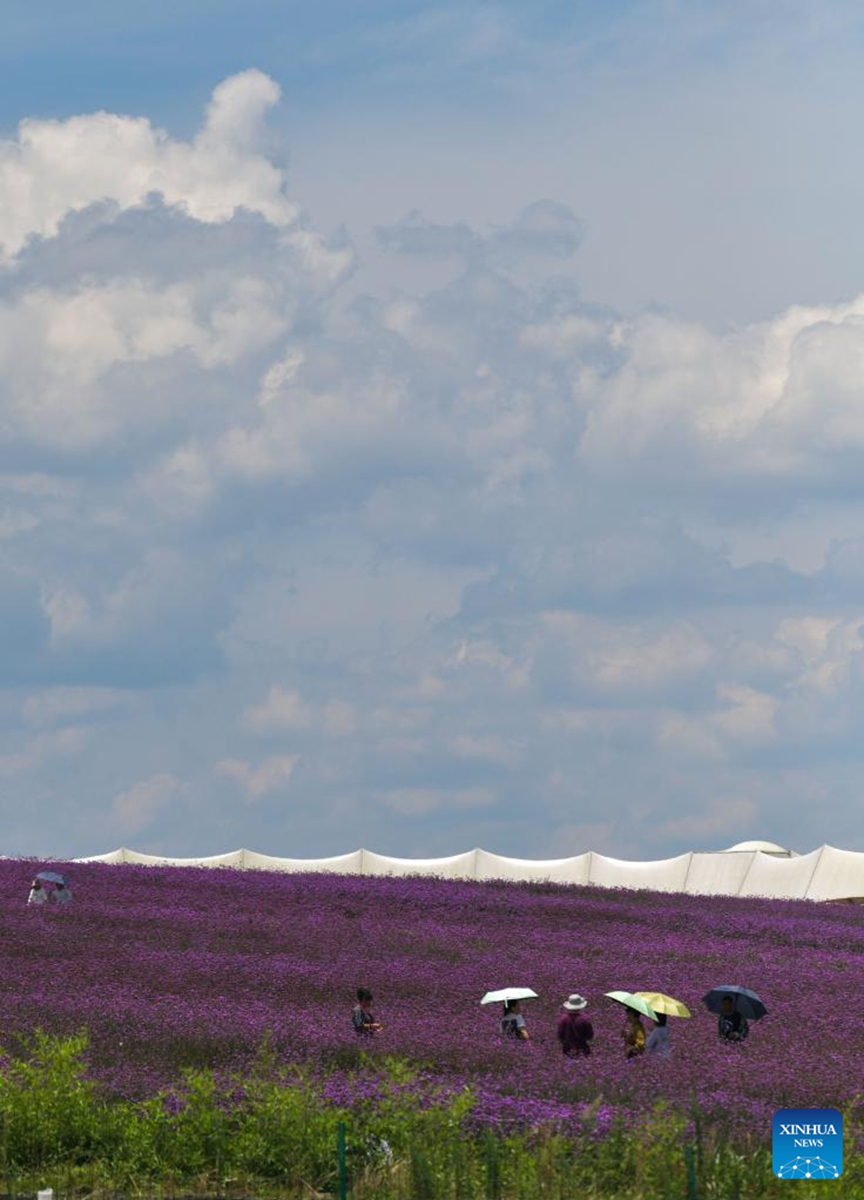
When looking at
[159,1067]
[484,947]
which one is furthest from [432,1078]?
[484,947]

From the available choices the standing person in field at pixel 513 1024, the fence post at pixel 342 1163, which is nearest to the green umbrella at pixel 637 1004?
the standing person in field at pixel 513 1024

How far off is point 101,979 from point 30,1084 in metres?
9.01

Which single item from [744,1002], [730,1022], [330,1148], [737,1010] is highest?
[744,1002]

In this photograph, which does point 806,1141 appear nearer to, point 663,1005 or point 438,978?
point 663,1005

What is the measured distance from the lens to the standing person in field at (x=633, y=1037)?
24.6m

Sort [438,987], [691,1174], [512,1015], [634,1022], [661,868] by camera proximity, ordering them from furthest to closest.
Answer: [661,868], [438,987], [512,1015], [634,1022], [691,1174]

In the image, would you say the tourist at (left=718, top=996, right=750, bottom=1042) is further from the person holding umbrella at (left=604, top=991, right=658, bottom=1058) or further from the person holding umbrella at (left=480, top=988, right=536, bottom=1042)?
the person holding umbrella at (left=480, top=988, right=536, bottom=1042)

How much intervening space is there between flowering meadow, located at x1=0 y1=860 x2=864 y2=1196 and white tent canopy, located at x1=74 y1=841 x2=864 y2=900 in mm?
11054

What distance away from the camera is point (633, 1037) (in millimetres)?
24719

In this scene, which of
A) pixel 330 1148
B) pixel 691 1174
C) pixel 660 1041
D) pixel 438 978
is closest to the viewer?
pixel 691 1174

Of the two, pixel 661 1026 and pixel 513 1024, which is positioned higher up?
pixel 513 1024

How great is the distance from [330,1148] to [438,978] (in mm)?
11909

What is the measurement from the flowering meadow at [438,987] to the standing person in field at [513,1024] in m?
0.33

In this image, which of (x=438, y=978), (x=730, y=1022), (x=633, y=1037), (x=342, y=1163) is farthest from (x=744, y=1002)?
(x=342, y=1163)
